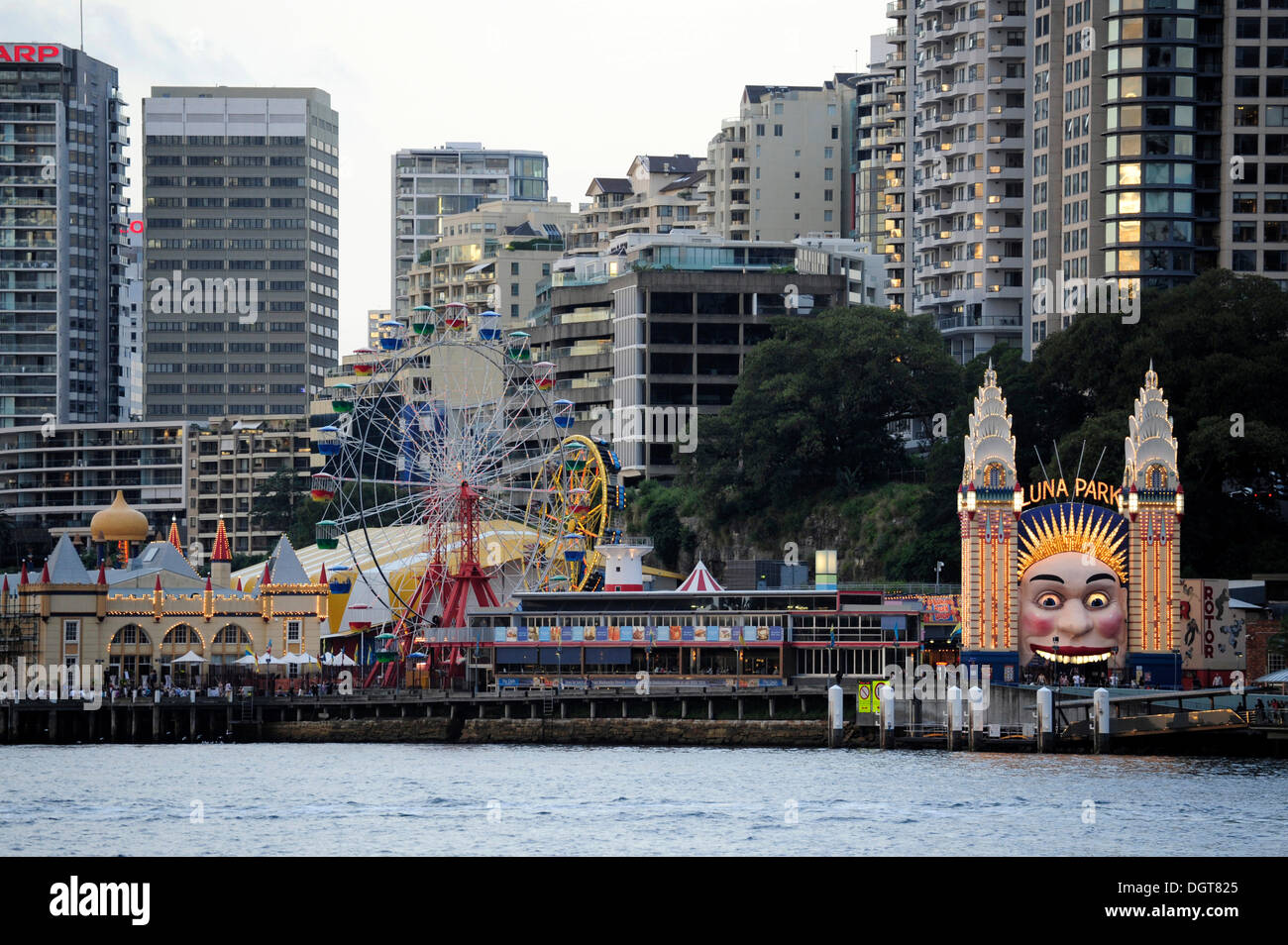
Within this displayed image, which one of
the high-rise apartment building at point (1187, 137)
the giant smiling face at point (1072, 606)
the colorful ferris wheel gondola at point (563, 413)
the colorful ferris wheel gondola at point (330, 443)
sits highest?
the high-rise apartment building at point (1187, 137)

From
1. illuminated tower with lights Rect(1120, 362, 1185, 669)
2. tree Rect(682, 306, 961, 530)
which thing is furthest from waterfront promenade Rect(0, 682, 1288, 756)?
tree Rect(682, 306, 961, 530)

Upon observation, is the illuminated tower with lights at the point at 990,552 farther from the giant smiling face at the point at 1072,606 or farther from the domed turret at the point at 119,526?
the domed turret at the point at 119,526

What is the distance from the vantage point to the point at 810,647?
120 m

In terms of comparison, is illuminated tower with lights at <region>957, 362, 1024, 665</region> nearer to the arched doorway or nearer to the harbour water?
the harbour water

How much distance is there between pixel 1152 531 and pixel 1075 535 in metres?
3.89

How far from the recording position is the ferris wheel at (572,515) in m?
129

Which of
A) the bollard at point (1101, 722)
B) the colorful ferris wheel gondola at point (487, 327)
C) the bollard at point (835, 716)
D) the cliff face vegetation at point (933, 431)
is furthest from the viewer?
the cliff face vegetation at point (933, 431)

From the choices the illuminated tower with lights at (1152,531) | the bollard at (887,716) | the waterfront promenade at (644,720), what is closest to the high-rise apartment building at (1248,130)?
the illuminated tower with lights at (1152,531)

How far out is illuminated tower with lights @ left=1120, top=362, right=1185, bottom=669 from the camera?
10975cm

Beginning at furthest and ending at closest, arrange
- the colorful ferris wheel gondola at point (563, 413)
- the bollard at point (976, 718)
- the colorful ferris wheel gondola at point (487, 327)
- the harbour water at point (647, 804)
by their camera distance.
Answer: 1. the colorful ferris wheel gondola at point (563, 413)
2. the colorful ferris wheel gondola at point (487, 327)
3. the bollard at point (976, 718)
4. the harbour water at point (647, 804)

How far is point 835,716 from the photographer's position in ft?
342

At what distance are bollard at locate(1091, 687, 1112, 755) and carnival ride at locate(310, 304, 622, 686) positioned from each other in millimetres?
38266

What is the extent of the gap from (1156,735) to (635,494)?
287 feet

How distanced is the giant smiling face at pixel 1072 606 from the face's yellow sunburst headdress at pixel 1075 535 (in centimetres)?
35
